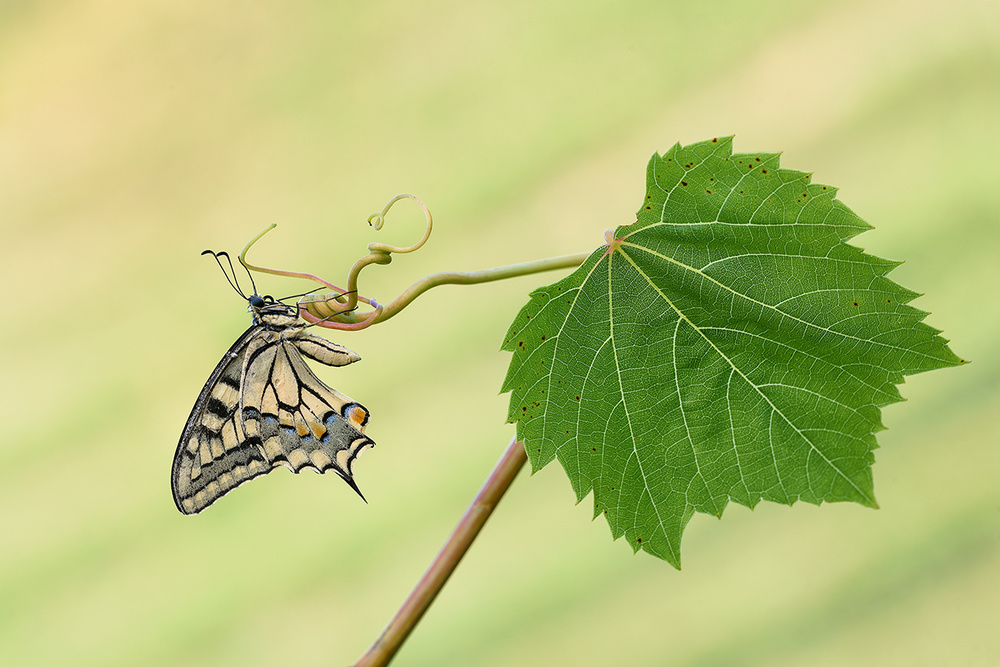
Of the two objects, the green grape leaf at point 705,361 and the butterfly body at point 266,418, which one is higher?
the butterfly body at point 266,418

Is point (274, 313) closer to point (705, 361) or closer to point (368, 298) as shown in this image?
point (368, 298)

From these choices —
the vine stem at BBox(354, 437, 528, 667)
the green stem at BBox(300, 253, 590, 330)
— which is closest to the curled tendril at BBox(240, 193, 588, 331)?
the green stem at BBox(300, 253, 590, 330)

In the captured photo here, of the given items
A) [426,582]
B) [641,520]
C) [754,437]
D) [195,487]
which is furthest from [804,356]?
[195,487]

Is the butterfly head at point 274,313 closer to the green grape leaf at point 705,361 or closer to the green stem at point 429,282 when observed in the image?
the green stem at point 429,282

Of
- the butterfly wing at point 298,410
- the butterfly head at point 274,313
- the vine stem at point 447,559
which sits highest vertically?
the butterfly head at point 274,313

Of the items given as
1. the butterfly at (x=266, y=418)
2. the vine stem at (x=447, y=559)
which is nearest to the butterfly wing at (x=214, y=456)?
the butterfly at (x=266, y=418)

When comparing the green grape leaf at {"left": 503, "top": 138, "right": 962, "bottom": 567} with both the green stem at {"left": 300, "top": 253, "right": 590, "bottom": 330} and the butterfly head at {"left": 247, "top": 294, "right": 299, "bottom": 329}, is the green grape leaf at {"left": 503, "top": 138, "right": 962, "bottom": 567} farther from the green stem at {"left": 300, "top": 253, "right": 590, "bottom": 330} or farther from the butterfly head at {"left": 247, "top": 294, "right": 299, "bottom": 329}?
the butterfly head at {"left": 247, "top": 294, "right": 299, "bottom": 329}

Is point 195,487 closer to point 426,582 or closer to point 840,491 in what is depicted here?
point 426,582
